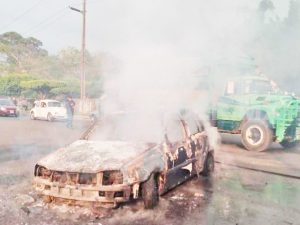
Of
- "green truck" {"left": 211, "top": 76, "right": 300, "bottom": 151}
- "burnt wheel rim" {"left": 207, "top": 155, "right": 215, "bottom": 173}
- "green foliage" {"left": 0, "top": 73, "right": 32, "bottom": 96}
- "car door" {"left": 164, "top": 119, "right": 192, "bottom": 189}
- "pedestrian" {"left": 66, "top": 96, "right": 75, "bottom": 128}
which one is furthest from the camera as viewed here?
"green foliage" {"left": 0, "top": 73, "right": 32, "bottom": 96}

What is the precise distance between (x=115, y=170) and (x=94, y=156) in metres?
0.66

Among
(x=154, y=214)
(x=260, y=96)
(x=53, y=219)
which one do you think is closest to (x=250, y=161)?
(x=260, y=96)

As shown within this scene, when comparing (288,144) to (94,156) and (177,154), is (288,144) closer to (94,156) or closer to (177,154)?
(177,154)

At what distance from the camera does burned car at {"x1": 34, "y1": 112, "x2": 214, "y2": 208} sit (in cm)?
550

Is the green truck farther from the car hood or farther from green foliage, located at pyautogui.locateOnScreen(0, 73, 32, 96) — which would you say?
green foliage, located at pyautogui.locateOnScreen(0, 73, 32, 96)

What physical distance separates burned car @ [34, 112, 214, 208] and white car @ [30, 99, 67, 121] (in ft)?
63.1

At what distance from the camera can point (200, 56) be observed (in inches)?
437

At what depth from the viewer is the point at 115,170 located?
218 inches

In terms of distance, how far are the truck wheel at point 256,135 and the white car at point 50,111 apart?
15633mm

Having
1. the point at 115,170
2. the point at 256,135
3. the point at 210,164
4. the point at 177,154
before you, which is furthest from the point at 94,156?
the point at 256,135

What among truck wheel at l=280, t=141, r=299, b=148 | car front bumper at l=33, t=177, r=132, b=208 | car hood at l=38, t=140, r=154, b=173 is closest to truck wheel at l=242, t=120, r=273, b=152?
truck wheel at l=280, t=141, r=299, b=148

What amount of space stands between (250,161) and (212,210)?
5004mm

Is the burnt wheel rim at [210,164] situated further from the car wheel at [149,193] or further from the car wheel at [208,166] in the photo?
the car wheel at [149,193]

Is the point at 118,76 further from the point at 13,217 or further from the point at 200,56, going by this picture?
the point at 13,217
